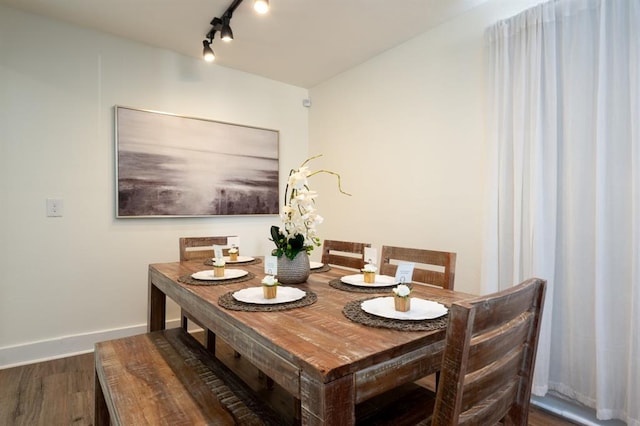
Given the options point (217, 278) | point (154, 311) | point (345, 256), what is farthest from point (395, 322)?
point (154, 311)

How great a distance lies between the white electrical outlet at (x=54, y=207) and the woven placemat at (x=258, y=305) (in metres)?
1.97

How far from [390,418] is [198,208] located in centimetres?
247

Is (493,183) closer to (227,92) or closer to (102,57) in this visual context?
(227,92)

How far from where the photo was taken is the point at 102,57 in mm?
2664

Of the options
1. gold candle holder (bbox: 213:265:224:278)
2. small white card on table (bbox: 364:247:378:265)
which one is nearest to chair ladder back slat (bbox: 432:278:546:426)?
small white card on table (bbox: 364:247:378:265)

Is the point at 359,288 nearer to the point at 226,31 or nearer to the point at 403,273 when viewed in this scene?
the point at 403,273

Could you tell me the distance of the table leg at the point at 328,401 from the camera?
2.40ft

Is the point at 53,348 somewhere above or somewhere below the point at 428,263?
below

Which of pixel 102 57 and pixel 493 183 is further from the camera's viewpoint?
pixel 102 57

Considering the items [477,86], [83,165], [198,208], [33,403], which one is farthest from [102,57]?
[477,86]

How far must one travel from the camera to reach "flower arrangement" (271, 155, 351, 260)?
154 cm

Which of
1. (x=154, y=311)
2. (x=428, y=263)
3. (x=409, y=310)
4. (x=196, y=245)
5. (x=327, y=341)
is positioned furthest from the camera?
(x=196, y=245)

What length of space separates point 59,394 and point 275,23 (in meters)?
2.80

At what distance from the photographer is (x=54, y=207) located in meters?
2.49
